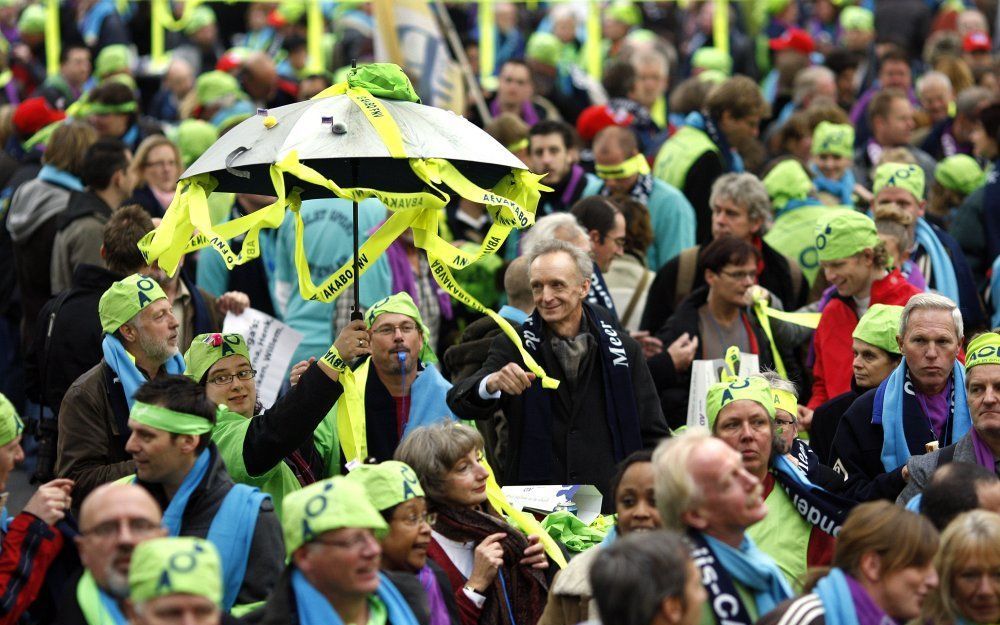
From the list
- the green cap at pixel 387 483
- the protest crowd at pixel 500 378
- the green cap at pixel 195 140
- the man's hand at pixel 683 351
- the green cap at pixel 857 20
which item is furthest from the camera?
the green cap at pixel 857 20

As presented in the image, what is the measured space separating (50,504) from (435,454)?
147 cm

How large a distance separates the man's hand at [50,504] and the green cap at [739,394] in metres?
2.57

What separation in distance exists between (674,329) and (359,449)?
2.27 m

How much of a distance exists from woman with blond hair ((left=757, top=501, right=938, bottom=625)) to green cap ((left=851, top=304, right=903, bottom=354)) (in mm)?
2672

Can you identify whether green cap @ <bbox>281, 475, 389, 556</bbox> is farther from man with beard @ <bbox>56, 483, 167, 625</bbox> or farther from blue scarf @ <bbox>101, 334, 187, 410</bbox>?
blue scarf @ <bbox>101, 334, 187, 410</bbox>

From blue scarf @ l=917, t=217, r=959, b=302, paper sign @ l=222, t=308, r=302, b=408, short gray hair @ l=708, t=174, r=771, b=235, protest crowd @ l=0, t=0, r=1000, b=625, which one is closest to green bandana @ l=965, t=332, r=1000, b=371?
protest crowd @ l=0, t=0, r=1000, b=625

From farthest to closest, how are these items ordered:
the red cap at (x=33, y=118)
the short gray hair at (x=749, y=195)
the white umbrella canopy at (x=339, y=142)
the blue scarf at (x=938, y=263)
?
Answer: the red cap at (x=33, y=118) < the short gray hair at (x=749, y=195) < the blue scarf at (x=938, y=263) < the white umbrella canopy at (x=339, y=142)

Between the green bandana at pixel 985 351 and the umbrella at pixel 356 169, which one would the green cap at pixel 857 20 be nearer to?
the green bandana at pixel 985 351

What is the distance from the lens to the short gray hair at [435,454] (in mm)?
6688

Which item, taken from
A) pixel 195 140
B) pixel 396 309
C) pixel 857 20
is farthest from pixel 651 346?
pixel 857 20

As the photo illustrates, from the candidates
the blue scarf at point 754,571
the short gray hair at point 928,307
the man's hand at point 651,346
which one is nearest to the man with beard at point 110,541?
the blue scarf at point 754,571

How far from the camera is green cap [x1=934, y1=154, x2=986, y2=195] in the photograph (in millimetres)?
11906

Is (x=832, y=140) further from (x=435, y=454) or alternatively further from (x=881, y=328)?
(x=435, y=454)

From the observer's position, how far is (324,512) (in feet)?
17.4
